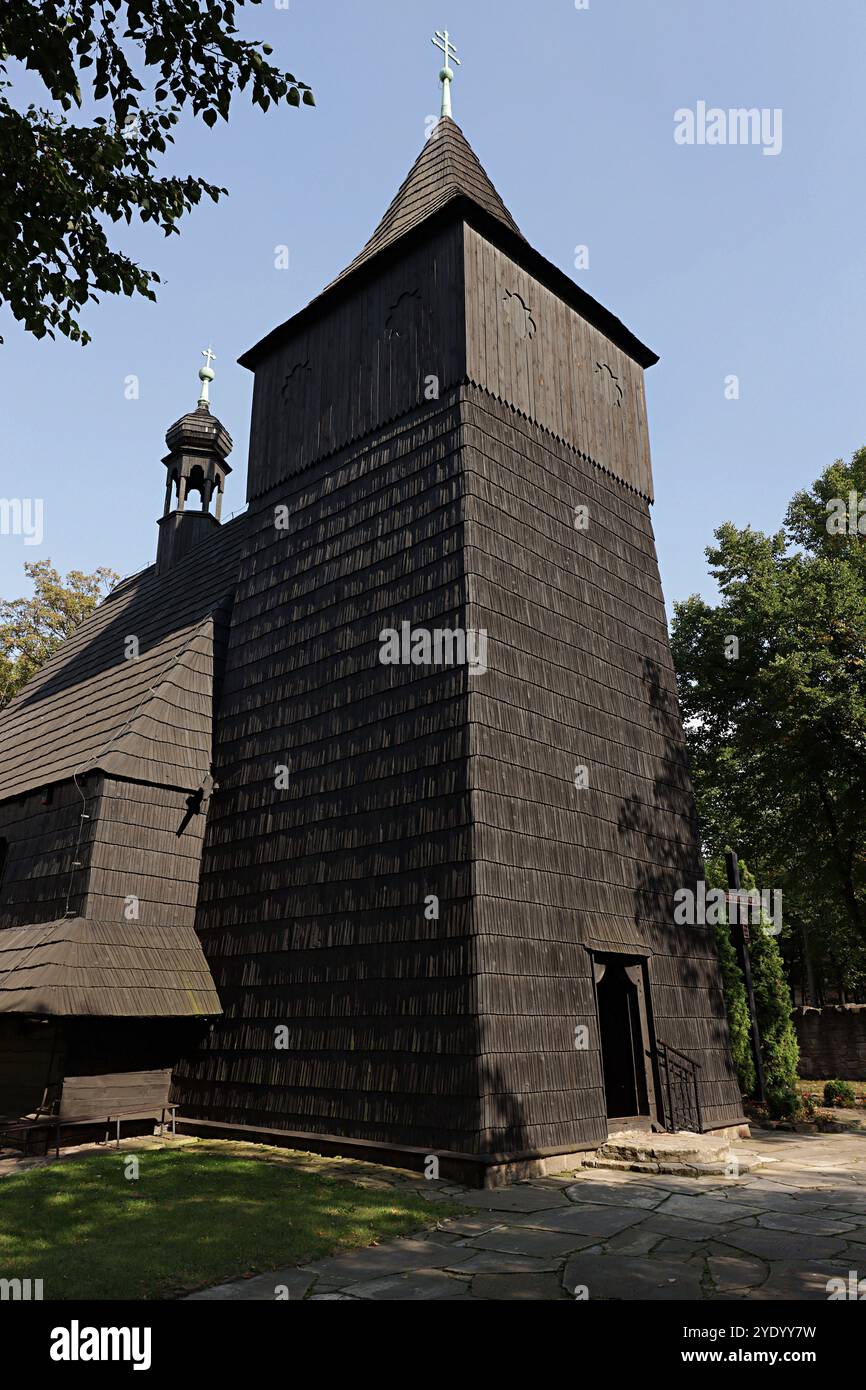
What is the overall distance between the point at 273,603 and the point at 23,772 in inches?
236

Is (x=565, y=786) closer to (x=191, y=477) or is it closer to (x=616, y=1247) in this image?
(x=616, y=1247)

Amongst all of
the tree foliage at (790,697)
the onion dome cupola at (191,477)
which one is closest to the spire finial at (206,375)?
the onion dome cupola at (191,477)

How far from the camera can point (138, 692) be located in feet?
52.6

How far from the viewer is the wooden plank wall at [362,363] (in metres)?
13.9

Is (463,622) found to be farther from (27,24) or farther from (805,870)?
(805,870)

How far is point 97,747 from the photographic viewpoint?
14.7 m

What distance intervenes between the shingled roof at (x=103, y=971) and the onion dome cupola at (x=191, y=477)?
11.5m

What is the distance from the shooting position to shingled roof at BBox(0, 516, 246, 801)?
14508 mm

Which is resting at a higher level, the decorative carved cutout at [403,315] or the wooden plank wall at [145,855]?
the decorative carved cutout at [403,315]

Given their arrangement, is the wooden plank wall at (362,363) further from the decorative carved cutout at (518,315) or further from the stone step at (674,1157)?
the stone step at (674,1157)

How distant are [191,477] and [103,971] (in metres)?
14.5

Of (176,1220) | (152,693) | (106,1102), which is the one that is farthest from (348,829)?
(176,1220)
